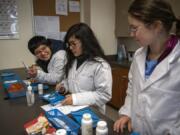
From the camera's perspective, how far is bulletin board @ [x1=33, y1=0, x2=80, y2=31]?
3249mm

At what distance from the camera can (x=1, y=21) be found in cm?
304

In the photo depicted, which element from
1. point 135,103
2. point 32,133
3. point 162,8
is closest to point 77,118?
point 32,133

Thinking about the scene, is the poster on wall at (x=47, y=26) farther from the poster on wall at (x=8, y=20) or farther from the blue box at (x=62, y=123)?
the blue box at (x=62, y=123)

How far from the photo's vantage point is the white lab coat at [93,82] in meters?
1.57

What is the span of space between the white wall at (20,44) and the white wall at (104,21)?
1.01 metres

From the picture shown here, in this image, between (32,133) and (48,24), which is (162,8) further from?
(48,24)

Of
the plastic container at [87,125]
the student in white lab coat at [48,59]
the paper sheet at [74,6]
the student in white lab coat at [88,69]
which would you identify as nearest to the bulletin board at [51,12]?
the paper sheet at [74,6]

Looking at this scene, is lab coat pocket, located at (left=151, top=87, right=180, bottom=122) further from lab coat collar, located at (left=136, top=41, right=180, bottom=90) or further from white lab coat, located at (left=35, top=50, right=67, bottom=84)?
white lab coat, located at (left=35, top=50, right=67, bottom=84)

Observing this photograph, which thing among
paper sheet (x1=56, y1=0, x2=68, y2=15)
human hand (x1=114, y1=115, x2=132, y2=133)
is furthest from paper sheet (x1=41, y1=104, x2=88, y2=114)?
paper sheet (x1=56, y1=0, x2=68, y2=15)

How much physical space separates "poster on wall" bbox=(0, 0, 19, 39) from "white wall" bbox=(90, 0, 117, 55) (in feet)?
3.89

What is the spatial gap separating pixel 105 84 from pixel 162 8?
0.69 meters

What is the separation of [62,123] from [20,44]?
7.79 feet

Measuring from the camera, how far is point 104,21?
361 cm

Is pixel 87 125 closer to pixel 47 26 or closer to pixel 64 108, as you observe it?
pixel 64 108
